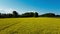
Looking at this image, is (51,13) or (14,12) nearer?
(51,13)

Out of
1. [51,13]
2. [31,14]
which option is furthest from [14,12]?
[51,13]

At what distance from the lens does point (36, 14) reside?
11112 centimetres

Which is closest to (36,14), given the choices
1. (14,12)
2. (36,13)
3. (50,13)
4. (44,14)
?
(36,13)

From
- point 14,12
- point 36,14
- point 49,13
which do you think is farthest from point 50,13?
point 14,12

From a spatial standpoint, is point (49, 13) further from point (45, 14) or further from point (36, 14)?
point (36, 14)

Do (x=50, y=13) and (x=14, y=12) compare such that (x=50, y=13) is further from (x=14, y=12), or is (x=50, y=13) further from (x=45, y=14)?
(x=14, y=12)

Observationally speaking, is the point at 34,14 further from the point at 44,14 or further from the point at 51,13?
the point at 51,13

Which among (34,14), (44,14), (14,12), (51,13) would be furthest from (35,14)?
(14,12)

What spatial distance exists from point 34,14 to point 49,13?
1806 centimetres

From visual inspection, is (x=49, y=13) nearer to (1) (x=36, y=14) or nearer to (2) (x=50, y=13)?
(2) (x=50, y=13)

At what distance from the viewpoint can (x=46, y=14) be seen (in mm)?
110000

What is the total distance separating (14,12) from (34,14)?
25.7m

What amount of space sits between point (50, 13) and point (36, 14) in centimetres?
1678

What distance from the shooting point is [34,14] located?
363 feet
